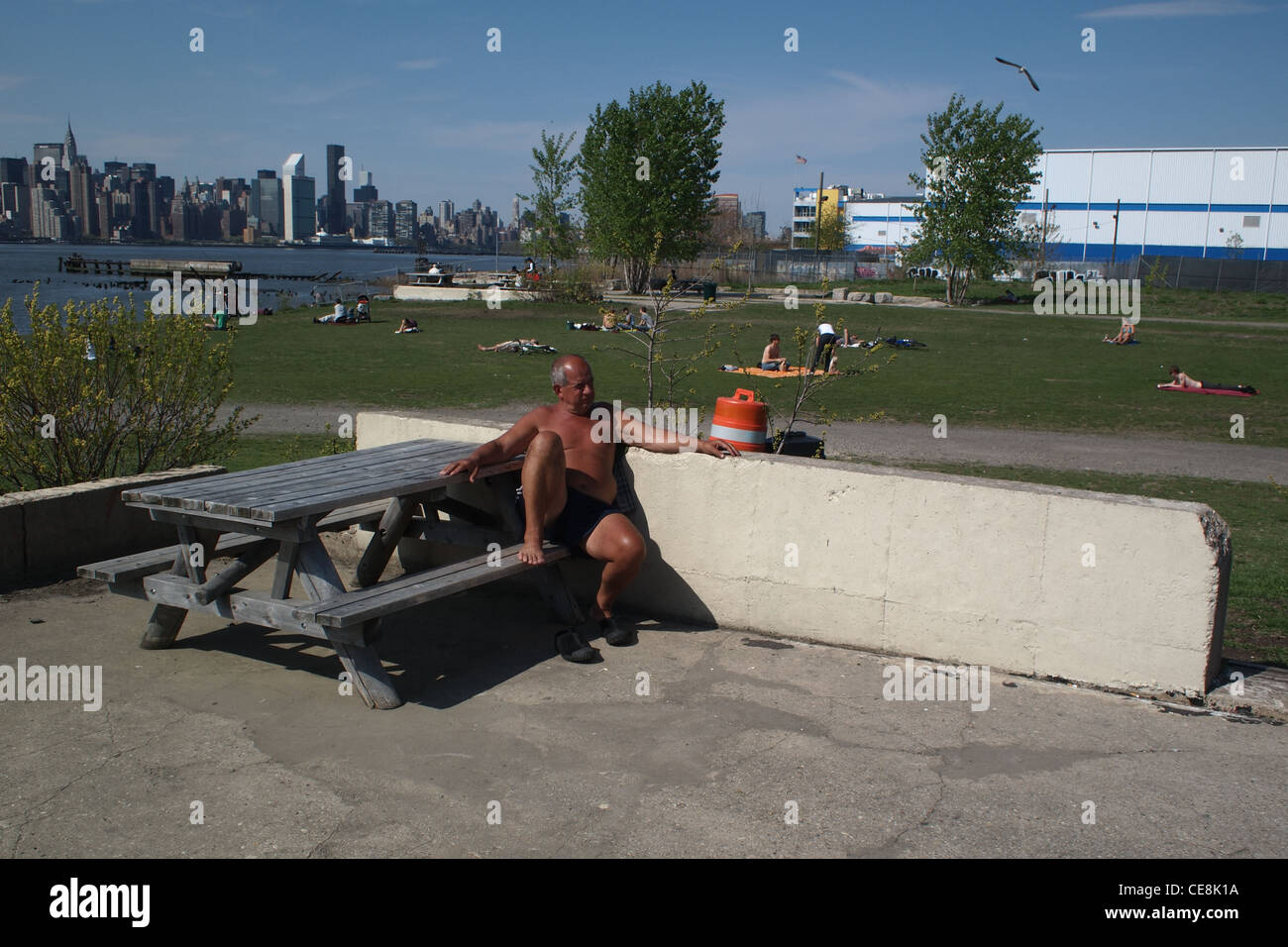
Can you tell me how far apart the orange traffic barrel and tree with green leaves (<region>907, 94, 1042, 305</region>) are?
4763cm

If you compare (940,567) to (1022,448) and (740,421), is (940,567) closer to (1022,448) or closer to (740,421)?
(740,421)

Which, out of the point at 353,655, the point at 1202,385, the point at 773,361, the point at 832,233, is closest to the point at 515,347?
the point at 773,361

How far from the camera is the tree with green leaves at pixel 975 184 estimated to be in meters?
51.1

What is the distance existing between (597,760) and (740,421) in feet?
9.98

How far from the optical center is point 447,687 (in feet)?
15.8

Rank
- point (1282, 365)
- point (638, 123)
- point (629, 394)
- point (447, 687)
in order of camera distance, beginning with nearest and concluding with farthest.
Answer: point (447, 687) → point (629, 394) → point (1282, 365) → point (638, 123)

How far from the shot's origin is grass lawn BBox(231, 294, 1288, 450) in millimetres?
16734

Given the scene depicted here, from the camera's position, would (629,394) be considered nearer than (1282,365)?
Yes

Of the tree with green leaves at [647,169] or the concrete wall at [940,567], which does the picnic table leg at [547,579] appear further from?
the tree with green leaves at [647,169]

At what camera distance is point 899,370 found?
2297cm

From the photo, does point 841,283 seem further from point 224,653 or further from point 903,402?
point 224,653

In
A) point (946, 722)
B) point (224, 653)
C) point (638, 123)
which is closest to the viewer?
point (946, 722)
